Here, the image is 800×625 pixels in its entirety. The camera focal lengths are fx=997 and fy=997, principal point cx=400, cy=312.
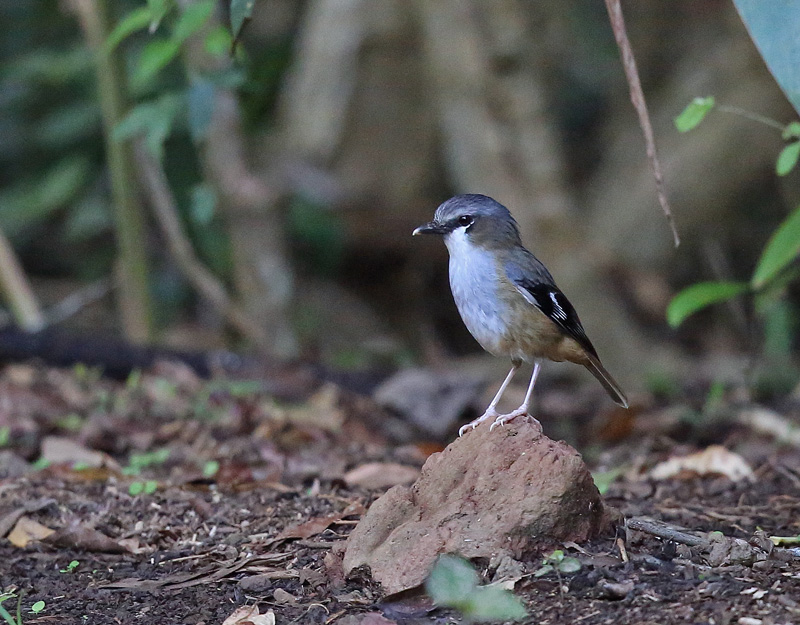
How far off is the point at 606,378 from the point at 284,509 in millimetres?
1801

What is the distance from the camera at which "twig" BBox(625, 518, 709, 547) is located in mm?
3431

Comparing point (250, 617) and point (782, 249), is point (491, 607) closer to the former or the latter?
point (250, 617)

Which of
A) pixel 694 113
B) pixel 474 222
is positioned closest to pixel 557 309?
pixel 474 222

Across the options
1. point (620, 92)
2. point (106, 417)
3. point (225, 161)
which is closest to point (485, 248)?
point (106, 417)

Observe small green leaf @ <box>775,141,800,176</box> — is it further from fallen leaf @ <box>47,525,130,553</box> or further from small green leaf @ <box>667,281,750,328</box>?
fallen leaf @ <box>47,525,130,553</box>

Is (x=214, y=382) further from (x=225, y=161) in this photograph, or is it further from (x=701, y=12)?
(x=701, y=12)

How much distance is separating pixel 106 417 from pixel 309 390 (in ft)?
5.59

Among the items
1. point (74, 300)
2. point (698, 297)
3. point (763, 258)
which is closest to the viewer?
point (763, 258)

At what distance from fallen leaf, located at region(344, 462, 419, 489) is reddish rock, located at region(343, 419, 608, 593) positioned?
1.14m

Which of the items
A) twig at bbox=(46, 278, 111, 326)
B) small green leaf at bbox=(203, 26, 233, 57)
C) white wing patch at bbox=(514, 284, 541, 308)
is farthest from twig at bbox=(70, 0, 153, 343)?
A: white wing patch at bbox=(514, 284, 541, 308)

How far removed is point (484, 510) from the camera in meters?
3.38

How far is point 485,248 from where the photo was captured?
469 cm

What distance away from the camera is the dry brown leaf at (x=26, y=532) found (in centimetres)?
406

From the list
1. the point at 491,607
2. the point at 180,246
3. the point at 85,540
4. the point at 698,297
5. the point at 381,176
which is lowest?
the point at 85,540
